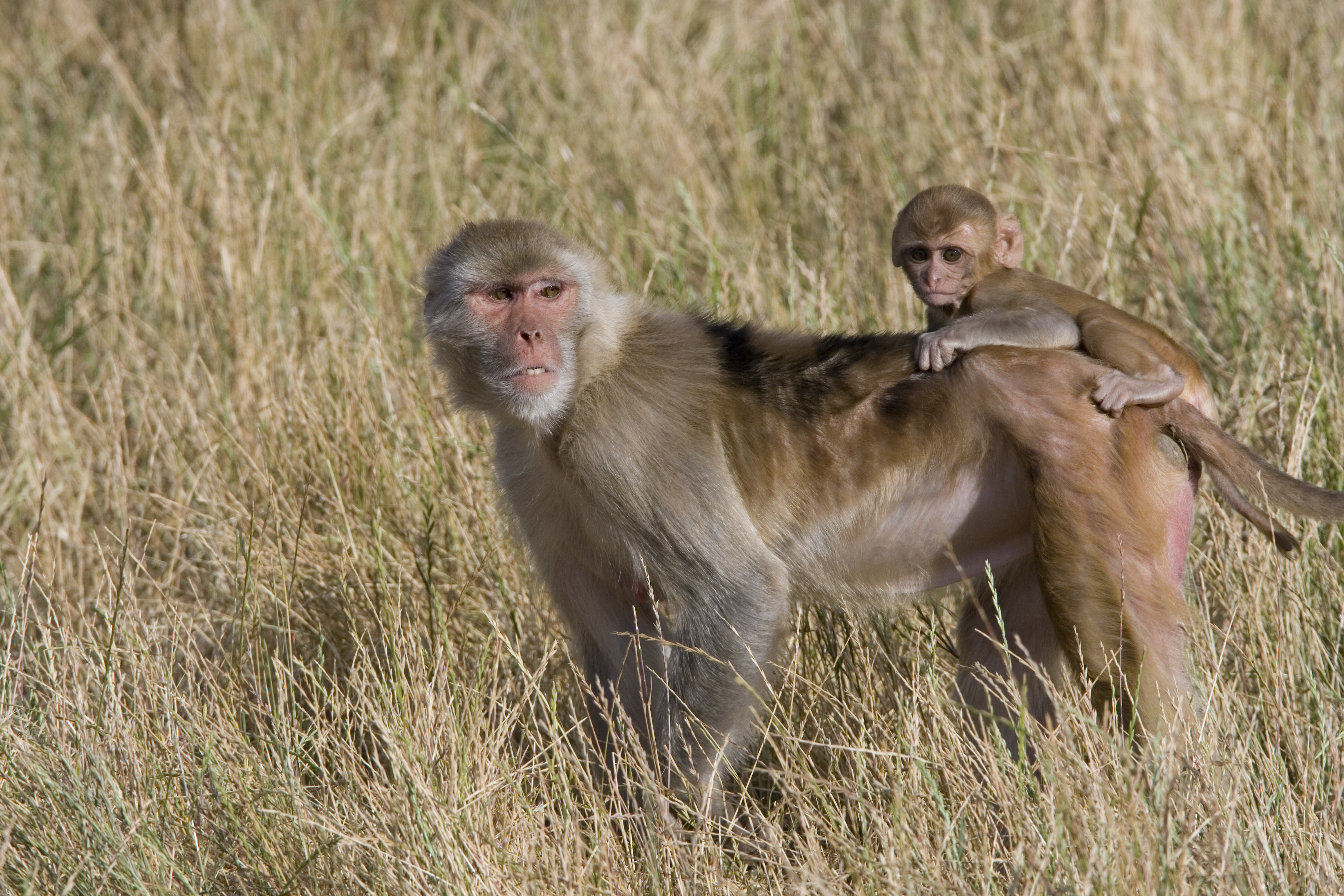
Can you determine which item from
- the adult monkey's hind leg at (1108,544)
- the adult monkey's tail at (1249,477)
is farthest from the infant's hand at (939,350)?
the adult monkey's tail at (1249,477)

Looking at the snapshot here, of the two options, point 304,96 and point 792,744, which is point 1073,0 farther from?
point 792,744

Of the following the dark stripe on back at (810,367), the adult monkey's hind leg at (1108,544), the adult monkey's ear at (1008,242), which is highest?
the adult monkey's ear at (1008,242)

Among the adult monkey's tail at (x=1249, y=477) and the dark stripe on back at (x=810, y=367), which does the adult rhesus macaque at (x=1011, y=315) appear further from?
the dark stripe on back at (x=810, y=367)

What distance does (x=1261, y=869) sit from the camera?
2742 mm

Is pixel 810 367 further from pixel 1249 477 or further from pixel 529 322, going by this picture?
pixel 1249 477

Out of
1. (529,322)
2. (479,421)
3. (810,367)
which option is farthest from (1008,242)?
(479,421)

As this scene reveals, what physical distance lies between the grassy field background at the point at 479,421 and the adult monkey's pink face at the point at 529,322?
730 mm

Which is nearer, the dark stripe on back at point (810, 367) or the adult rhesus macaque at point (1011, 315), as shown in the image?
the adult rhesus macaque at point (1011, 315)

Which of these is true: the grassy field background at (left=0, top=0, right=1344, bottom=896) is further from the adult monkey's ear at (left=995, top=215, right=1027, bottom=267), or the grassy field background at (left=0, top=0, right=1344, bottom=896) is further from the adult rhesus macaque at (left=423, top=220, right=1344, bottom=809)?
the adult monkey's ear at (left=995, top=215, right=1027, bottom=267)

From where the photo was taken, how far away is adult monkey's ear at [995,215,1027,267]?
373cm

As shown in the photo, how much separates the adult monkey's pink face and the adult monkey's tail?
1.36 metres

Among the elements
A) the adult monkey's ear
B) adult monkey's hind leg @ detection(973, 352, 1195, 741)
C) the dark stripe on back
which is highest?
the adult monkey's ear

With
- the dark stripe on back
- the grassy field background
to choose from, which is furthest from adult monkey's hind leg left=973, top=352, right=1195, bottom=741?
the dark stripe on back

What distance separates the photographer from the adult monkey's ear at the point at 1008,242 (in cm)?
373
